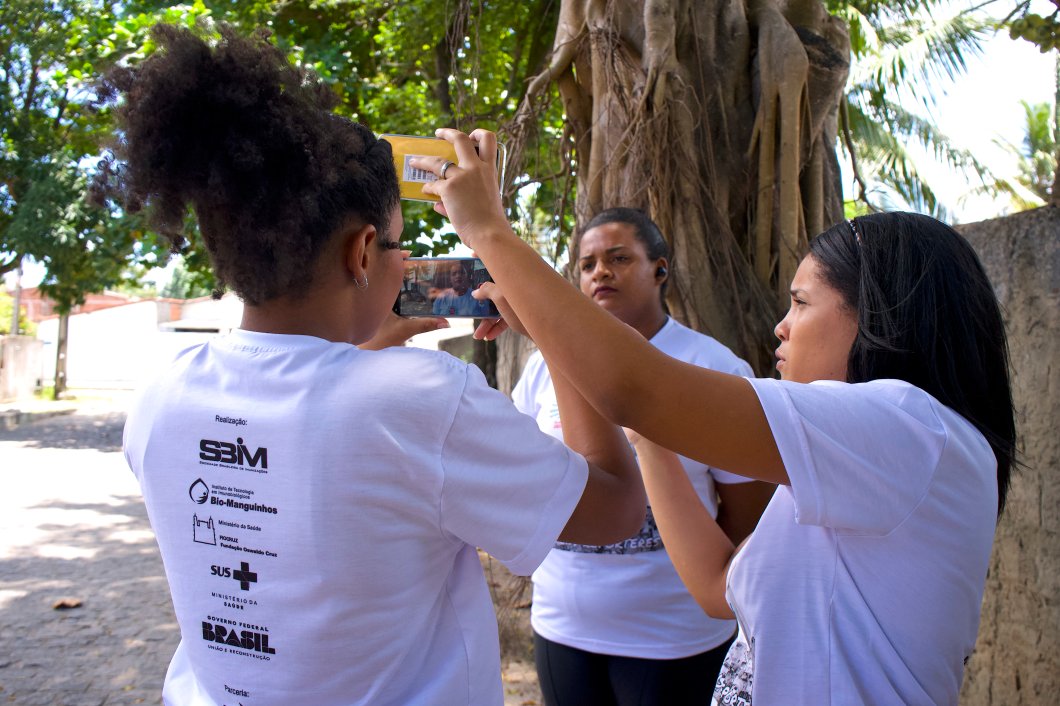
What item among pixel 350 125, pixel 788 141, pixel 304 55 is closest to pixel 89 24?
pixel 304 55

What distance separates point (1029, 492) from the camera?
2.73 meters

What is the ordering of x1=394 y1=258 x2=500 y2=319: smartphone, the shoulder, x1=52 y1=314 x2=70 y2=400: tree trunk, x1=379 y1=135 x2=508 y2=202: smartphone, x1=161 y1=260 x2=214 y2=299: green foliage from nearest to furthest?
1. x1=379 y1=135 x2=508 y2=202: smartphone
2. x1=394 y1=258 x2=500 y2=319: smartphone
3. the shoulder
4. x1=161 y1=260 x2=214 y2=299: green foliage
5. x1=52 y1=314 x2=70 y2=400: tree trunk

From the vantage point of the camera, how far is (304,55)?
8125mm

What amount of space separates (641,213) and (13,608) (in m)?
4.65

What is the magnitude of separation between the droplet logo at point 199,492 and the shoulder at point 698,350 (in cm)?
150

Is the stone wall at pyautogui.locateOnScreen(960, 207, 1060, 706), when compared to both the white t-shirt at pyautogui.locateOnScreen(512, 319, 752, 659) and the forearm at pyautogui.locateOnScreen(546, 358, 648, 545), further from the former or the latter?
the forearm at pyautogui.locateOnScreen(546, 358, 648, 545)

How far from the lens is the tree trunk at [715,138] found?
11.6ft

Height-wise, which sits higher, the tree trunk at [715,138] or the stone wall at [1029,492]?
the tree trunk at [715,138]

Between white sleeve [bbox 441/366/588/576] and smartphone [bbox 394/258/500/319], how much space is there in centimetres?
42

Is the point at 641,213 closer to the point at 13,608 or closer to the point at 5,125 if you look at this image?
the point at 13,608

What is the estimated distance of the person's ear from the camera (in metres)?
1.26

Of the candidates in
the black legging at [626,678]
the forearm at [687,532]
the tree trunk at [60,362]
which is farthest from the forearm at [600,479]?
the tree trunk at [60,362]

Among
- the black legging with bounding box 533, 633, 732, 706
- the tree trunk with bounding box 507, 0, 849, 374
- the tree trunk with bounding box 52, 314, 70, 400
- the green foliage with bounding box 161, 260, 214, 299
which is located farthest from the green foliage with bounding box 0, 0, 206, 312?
the black legging with bounding box 533, 633, 732, 706

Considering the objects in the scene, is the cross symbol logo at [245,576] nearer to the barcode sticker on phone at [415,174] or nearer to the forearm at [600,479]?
the forearm at [600,479]
